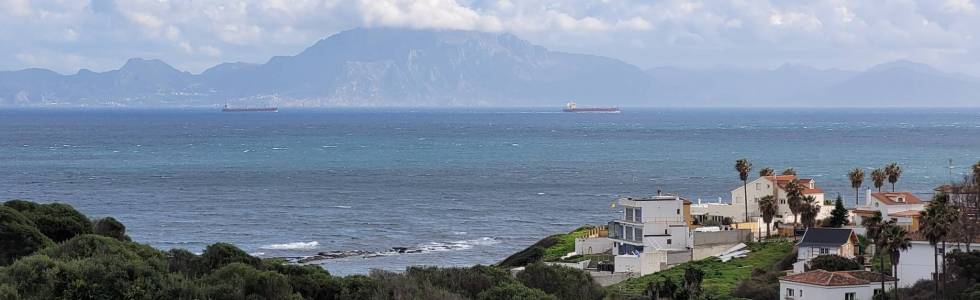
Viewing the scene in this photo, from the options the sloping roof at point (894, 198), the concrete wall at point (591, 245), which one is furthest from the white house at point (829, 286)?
the concrete wall at point (591, 245)

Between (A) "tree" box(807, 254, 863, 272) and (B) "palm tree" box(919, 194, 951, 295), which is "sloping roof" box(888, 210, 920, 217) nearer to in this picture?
(A) "tree" box(807, 254, 863, 272)

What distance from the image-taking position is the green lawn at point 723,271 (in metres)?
51.2

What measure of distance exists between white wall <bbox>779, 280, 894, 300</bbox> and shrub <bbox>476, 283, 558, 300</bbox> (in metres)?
15.8

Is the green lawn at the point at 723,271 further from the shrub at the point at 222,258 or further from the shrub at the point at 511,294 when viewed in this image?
the shrub at the point at 222,258

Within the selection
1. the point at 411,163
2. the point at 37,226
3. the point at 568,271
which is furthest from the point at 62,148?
the point at 568,271

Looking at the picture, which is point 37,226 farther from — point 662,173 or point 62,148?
point 62,148

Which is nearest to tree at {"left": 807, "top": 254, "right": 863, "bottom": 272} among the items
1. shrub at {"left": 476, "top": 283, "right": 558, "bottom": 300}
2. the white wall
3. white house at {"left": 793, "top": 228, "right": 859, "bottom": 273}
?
white house at {"left": 793, "top": 228, "right": 859, "bottom": 273}

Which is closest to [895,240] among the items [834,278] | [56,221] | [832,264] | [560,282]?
[834,278]

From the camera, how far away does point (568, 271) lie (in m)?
40.1

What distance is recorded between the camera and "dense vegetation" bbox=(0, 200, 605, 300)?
31719 millimetres

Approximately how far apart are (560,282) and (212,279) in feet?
35.0

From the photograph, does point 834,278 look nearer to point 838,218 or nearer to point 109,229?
point 838,218

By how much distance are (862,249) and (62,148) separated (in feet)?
515

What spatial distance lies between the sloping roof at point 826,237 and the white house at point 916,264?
4.88 meters
